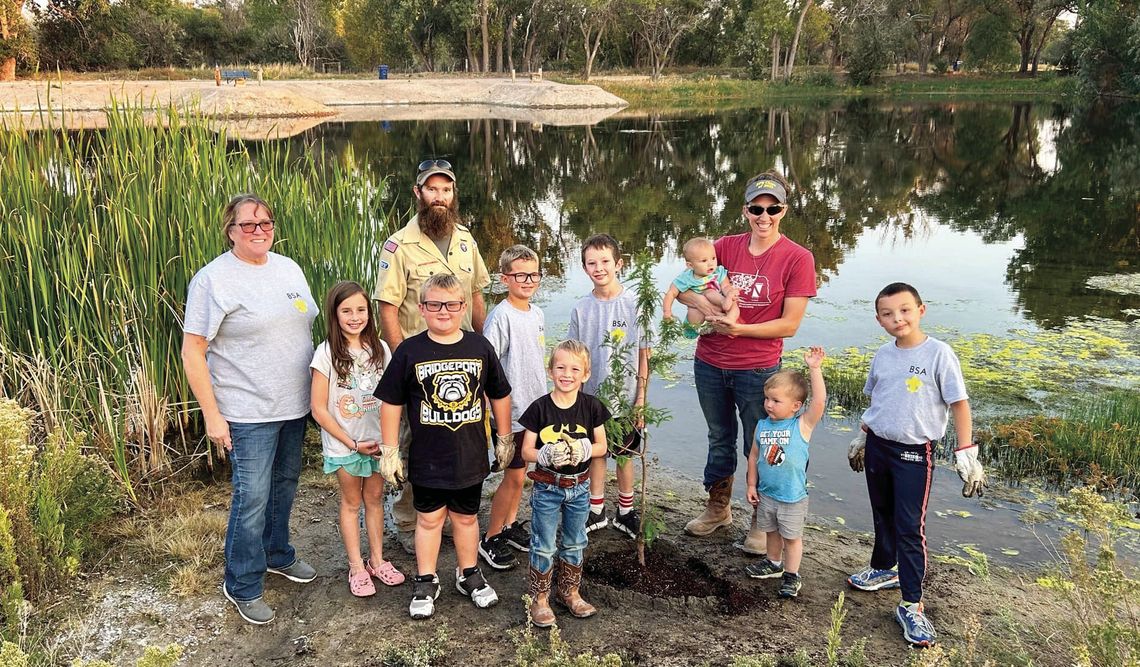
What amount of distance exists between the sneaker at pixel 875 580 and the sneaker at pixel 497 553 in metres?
1.74

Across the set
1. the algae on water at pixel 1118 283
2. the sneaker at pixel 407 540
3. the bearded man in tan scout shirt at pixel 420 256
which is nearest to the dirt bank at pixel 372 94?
the algae on water at pixel 1118 283

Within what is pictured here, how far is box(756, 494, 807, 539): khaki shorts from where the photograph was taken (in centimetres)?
370

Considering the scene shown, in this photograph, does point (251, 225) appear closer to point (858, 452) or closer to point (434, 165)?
point (434, 165)

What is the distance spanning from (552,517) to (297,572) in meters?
1.41

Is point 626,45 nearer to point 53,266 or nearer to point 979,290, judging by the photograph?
point 979,290

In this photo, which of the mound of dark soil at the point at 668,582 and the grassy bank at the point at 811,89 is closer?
the mound of dark soil at the point at 668,582

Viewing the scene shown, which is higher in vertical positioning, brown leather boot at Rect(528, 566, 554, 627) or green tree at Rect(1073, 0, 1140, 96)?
green tree at Rect(1073, 0, 1140, 96)

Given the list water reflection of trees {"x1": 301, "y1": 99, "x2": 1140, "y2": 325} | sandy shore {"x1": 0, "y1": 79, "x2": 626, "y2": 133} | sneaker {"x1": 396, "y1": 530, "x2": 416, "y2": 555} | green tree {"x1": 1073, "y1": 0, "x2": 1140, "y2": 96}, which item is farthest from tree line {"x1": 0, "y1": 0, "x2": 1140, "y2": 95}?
sneaker {"x1": 396, "y1": 530, "x2": 416, "y2": 555}

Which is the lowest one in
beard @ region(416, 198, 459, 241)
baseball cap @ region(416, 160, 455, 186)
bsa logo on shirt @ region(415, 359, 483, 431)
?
bsa logo on shirt @ region(415, 359, 483, 431)

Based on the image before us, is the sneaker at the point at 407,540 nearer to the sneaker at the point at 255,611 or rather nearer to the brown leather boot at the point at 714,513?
the sneaker at the point at 255,611

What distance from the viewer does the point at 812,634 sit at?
11.4ft

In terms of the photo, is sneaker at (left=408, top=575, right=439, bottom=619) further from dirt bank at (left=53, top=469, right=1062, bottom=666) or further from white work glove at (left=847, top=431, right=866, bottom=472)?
white work glove at (left=847, top=431, right=866, bottom=472)

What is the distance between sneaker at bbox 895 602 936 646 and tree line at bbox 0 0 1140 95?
54327mm

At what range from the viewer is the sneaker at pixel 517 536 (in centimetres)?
421
